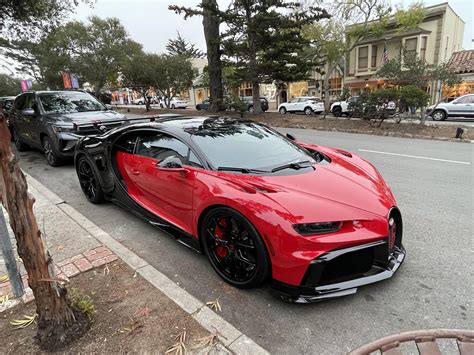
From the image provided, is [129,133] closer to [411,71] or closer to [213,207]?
[213,207]

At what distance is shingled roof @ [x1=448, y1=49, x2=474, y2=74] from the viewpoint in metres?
22.2

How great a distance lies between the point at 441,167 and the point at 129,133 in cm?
636

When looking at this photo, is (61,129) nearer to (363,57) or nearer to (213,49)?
(213,49)

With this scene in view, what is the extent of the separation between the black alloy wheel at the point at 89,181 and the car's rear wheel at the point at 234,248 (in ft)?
7.66

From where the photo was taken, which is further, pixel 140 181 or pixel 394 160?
pixel 394 160

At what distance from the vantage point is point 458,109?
1620cm

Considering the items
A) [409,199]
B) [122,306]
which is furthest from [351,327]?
[409,199]

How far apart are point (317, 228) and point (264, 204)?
42 cm

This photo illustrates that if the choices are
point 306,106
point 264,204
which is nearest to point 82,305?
point 264,204

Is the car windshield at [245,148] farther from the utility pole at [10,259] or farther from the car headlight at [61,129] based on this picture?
the car headlight at [61,129]

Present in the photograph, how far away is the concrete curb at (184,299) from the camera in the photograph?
198 centimetres

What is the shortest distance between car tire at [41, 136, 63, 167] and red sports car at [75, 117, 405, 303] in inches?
145

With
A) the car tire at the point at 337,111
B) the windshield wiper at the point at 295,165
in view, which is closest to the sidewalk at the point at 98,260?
the windshield wiper at the point at 295,165

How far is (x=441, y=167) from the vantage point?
6.57 metres
